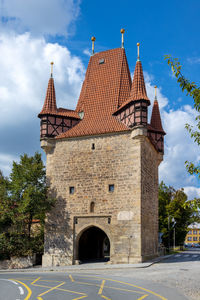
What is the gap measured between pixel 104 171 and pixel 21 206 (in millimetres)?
6281

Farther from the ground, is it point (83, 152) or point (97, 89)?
point (97, 89)

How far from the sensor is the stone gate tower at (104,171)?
23.8 meters

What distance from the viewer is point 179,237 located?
4672 cm

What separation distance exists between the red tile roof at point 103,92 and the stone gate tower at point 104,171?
0.08 metres

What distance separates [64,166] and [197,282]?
14.8 meters

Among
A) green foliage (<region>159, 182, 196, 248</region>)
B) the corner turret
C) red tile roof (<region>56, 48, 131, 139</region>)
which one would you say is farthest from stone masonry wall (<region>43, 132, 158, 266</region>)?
green foliage (<region>159, 182, 196, 248</region>)

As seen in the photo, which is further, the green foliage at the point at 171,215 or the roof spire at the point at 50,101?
the green foliage at the point at 171,215

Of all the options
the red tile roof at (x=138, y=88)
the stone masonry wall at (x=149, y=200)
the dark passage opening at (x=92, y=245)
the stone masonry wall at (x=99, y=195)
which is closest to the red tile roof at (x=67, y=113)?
the stone masonry wall at (x=99, y=195)

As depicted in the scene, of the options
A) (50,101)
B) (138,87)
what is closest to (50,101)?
(50,101)

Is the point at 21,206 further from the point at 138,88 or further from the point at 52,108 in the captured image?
the point at 138,88

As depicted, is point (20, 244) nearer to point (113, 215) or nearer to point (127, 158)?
point (113, 215)

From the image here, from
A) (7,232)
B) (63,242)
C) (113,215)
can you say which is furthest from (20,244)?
(113,215)

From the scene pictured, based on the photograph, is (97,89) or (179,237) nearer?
(97,89)

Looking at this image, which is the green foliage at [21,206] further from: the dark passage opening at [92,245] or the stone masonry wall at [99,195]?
the dark passage opening at [92,245]
